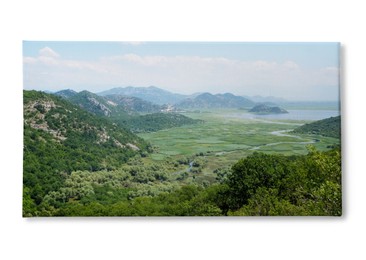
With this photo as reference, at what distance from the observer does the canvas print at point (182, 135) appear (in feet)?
15.7

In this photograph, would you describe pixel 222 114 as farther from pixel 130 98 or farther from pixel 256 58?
pixel 130 98

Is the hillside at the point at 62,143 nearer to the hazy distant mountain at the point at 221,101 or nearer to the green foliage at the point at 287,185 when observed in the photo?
the hazy distant mountain at the point at 221,101

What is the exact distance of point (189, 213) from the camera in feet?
15.8

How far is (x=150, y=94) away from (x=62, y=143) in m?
1.06

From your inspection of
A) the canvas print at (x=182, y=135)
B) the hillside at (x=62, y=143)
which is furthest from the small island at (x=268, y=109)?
the hillside at (x=62, y=143)

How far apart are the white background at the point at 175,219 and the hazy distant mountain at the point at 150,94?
0.54 m

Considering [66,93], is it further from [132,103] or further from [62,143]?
[132,103]

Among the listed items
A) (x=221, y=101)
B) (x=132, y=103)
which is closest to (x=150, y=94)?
(x=132, y=103)

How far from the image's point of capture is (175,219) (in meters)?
4.80

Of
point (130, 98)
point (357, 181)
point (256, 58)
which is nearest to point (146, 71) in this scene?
point (130, 98)

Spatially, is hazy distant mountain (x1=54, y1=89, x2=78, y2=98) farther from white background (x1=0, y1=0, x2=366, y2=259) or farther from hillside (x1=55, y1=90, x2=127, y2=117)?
white background (x1=0, y1=0, x2=366, y2=259)
